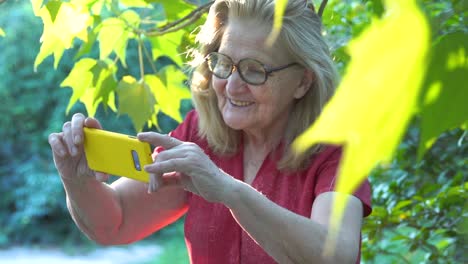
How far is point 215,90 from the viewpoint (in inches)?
79.7

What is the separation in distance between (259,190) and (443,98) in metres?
1.51

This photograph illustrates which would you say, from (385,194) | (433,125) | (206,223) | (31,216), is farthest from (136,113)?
(31,216)

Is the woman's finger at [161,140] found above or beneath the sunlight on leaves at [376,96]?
beneath

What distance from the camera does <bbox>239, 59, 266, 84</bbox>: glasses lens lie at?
6.27ft

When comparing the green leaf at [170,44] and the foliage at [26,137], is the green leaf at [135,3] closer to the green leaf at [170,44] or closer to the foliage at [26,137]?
the green leaf at [170,44]

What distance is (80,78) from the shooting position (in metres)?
2.35

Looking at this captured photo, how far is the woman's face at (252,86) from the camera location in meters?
1.90

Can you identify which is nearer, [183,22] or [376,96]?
[376,96]

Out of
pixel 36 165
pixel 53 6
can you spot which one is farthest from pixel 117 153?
pixel 36 165

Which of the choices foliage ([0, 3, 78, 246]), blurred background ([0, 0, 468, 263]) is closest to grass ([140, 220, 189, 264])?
blurred background ([0, 0, 468, 263])

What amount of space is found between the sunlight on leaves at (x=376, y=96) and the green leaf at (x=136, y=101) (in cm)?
197

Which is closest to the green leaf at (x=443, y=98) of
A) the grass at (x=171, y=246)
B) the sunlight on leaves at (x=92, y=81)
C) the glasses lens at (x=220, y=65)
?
the glasses lens at (x=220, y=65)

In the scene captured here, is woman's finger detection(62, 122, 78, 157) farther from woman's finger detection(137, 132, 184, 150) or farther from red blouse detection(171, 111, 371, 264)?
red blouse detection(171, 111, 371, 264)

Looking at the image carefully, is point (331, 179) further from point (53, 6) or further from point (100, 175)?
point (53, 6)
